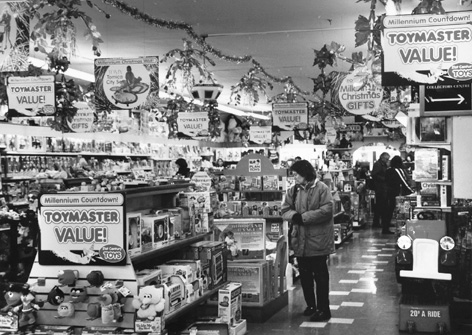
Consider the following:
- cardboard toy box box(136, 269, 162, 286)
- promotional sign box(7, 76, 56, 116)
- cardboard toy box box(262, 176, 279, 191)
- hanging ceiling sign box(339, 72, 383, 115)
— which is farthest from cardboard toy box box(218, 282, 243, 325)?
hanging ceiling sign box(339, 72, 383, 115)

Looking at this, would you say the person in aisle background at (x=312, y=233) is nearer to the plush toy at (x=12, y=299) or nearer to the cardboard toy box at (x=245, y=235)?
the cardboard toy box at (x=245, y=235)

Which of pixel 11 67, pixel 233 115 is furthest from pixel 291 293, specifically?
pixel 233 115

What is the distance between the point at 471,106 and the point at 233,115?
21277 mm

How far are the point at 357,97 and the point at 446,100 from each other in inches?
150

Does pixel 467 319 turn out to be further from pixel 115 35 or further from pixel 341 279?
pixel 115 35

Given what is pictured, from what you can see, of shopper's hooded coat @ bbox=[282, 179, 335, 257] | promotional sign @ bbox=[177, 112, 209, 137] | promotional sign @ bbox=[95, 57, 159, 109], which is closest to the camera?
shopper's hooded coat @ bbox=[282, 179, 335, 257]

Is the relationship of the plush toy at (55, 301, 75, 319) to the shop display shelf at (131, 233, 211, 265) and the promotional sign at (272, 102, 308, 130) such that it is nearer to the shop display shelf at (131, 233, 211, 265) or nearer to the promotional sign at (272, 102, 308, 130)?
the shop display shelf at (131, 233, 211, 265)

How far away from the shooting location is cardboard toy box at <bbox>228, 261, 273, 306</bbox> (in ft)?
24.6

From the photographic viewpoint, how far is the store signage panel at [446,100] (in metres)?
6.47

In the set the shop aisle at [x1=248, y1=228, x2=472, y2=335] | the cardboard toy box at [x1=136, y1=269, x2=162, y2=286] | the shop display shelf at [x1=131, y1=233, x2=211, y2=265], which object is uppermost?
the shop display shelf at [x1=131, y1=233, x2=211, y2=265]

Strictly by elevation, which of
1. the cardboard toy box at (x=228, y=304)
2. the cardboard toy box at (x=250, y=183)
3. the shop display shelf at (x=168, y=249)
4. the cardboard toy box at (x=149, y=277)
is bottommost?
the cardboard toy box at (x=228, y=304)

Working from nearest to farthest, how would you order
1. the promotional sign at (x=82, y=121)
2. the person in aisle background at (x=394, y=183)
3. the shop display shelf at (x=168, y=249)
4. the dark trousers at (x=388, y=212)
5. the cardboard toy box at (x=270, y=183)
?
the shop display shelf at (x=168, y=249)
the cardboard toy box at (x=270, y=183)
the promotional sign at (x=82, y=121)
the person in aisle background at (x=394, y=183)
the dark trousers at (x=388, y=212)

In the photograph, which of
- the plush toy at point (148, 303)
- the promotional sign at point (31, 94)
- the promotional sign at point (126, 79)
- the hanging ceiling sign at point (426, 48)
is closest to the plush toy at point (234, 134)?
the promotional sign at point (126, 79)

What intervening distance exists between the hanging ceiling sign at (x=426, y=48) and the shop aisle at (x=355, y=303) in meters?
2.74
